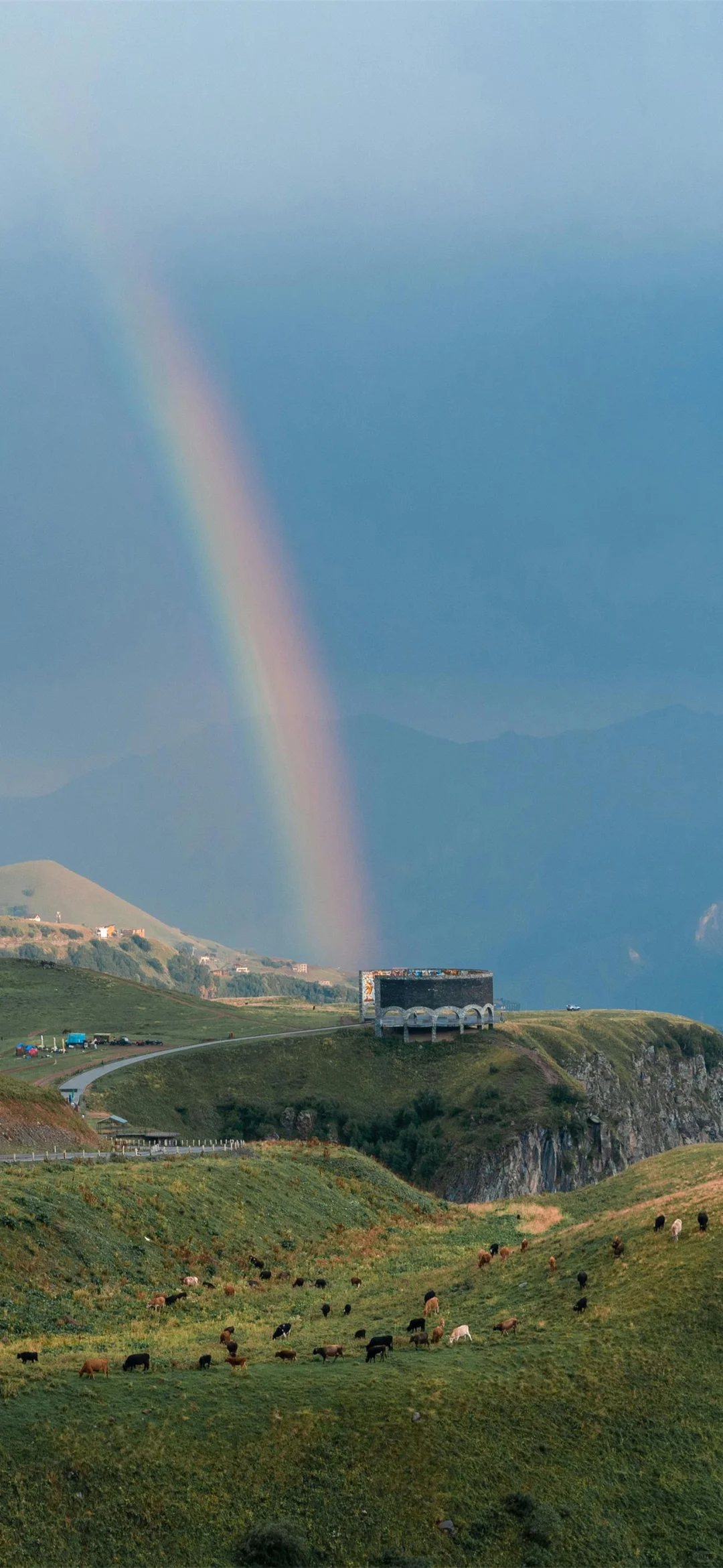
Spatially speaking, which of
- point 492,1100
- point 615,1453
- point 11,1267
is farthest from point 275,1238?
point 492,1100

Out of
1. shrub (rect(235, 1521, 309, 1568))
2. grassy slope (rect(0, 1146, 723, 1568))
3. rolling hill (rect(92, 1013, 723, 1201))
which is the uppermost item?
rolling hill (rect(92, 1013, 723, 1201))

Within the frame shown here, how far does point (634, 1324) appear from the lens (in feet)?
149

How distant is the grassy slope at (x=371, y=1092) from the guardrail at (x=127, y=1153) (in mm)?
47510

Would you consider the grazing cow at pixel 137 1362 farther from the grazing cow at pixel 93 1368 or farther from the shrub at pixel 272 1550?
the shrub at pixel 272 1550

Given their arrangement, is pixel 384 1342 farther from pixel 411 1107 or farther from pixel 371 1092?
pixel 371 1092

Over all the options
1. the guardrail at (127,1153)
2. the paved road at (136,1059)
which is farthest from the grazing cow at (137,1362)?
the paved road at (136,1059)

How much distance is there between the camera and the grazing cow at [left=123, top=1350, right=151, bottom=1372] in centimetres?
4003

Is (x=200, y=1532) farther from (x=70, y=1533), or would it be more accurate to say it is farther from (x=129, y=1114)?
(x=129, y=1114)

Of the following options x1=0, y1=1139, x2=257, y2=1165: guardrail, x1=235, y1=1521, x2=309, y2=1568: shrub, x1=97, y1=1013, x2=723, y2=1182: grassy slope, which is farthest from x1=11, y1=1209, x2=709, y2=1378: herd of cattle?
x1=97, y1=1013, x2=723, y2=1182: grassy slope

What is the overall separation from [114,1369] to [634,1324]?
1923 centimetres

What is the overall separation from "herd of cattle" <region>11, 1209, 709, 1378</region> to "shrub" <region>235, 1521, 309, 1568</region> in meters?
8.93

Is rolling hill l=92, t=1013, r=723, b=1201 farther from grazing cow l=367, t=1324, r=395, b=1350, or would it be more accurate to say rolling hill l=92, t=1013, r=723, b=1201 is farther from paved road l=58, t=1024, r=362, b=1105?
grazing cow l=367, t=1324, r=395, b=1350

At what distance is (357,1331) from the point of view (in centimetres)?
4741

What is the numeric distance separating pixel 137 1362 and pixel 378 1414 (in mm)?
8445
